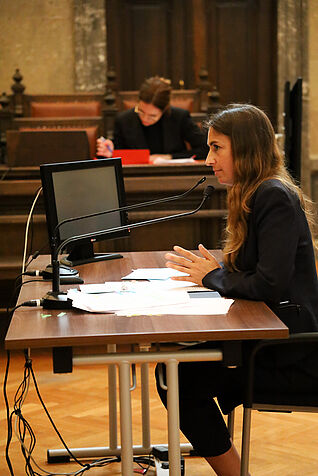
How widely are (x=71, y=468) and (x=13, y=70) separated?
7.52 meters

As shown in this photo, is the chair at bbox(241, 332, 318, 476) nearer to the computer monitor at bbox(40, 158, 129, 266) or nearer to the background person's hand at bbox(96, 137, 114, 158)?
the computer monitor at bbox(40, 158, 129, 266)

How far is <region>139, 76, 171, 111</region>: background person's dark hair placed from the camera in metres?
6.16

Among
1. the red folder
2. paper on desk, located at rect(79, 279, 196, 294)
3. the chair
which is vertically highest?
the red folder

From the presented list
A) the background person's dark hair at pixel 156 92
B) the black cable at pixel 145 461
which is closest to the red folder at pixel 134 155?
the background person's dark hair at pixel 156 92

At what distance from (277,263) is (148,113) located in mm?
4026

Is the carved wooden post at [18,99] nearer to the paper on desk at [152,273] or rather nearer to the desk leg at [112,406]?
the desk leg at [112,406]

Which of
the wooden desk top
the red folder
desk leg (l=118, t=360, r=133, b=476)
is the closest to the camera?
the wooden desk top

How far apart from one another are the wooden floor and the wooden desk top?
1093 millimetres

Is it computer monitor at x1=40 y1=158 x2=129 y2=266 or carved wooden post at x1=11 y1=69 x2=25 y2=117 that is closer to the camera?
computer monitor at x1=40 y1=158 x2=129 y2=266

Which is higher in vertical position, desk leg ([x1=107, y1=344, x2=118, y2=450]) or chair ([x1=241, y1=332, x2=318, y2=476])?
chair ([x1=241, y1=332, x2=318, y2=476])

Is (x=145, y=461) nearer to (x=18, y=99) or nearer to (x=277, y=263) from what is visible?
(x=277, y=263)

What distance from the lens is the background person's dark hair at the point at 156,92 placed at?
6.16 metres

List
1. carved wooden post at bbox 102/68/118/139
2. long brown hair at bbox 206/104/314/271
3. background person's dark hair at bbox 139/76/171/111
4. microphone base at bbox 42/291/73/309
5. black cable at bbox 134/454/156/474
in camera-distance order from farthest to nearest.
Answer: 1. carved wooden post at bbox 102/68/118/139
2. background person's dark hair at bbox 139/76/171/111
3. black cable at bbox 134/454/156/474
4. long brown hair at bbox 206/104/314/271
5. microphone base at bbox 42/291/73/309

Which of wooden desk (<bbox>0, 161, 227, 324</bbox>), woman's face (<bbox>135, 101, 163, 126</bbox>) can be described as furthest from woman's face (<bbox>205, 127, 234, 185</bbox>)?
woman's face (<bbox>135, 101, 163, 126</bbox>)
